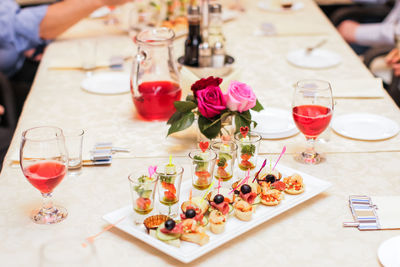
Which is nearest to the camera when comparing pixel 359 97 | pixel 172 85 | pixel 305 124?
pixel 305 124

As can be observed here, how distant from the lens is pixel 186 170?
1.23 metres

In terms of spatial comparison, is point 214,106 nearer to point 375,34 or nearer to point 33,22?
point 33,22

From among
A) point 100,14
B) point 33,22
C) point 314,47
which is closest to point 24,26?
point 33,22

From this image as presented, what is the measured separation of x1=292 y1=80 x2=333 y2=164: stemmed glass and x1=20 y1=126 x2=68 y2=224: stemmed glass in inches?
21.7

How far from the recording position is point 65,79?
186 centimetres

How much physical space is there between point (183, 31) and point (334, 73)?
0.71m

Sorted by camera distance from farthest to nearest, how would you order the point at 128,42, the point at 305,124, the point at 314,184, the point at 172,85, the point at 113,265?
the point at 128,42, the point at 172,85, the point at 305,124, the point at 314,184, the point at 113,265

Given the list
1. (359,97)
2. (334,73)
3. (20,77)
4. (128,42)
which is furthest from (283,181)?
(20,77)

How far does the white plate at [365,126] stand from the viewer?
1396 mm

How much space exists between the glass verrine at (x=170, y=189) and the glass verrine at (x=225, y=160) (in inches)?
4.8

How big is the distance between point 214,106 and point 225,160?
0.15m

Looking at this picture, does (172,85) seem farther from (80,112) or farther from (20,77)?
(20,77)

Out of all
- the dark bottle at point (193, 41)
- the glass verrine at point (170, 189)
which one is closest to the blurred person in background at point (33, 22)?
the dark bottle at point (193, 41)

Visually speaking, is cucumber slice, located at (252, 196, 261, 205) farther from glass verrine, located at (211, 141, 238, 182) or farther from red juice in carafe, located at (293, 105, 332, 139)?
red juice in carafe, located at (293, 105, 332, 139)
